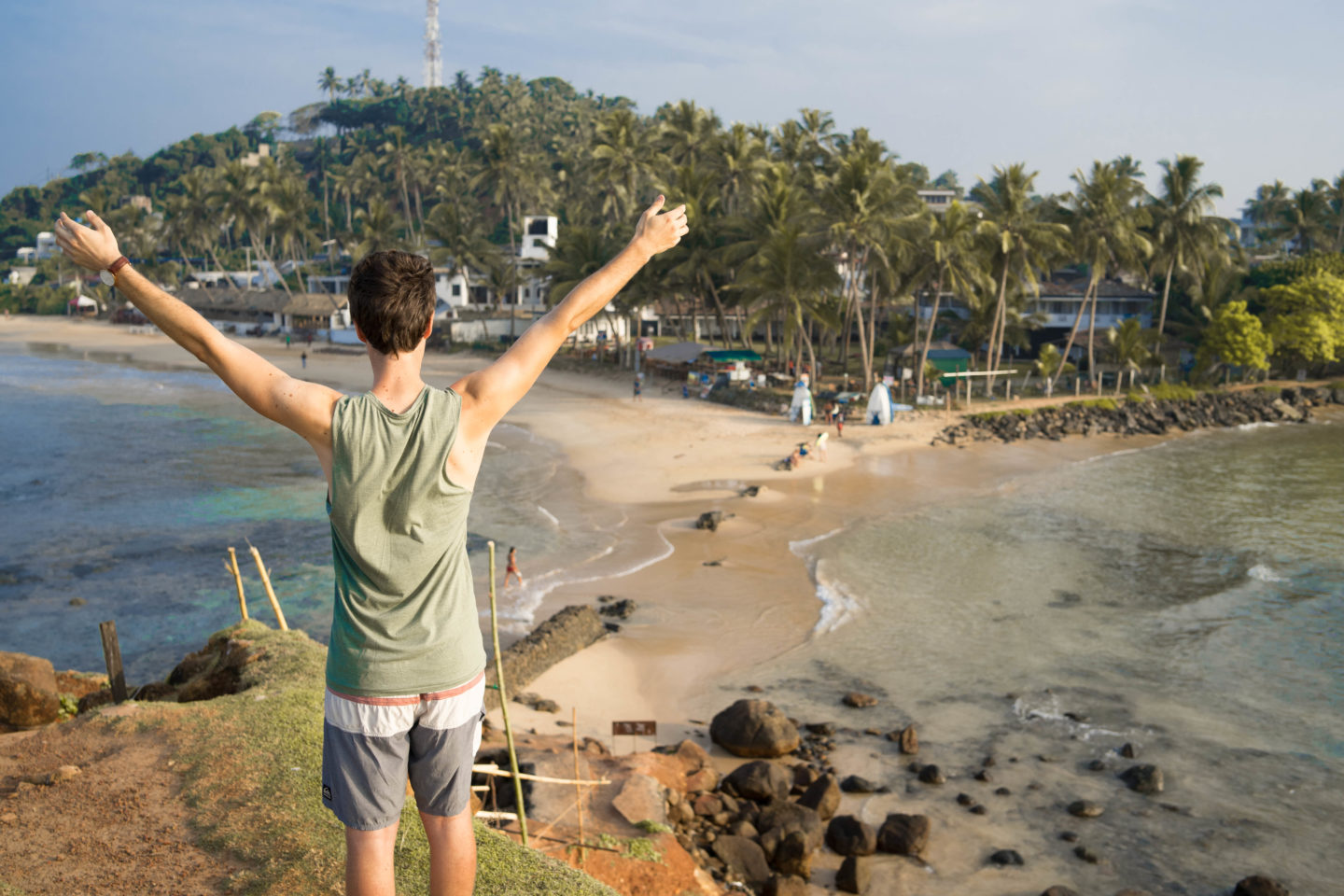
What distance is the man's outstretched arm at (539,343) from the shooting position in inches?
95.7

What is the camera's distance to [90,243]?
2.29 metres

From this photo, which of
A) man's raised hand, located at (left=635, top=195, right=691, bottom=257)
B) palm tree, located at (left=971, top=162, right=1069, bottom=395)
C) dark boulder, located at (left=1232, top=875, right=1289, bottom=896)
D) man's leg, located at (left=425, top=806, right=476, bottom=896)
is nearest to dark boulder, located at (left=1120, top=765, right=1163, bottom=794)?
dark boulder, located at (left=1232, top=875, right=1289, bottom=896)

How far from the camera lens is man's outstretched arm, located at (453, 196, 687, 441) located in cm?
243

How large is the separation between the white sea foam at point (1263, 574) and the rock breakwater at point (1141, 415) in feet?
42.6

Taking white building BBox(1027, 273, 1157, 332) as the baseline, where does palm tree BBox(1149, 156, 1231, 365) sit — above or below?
above

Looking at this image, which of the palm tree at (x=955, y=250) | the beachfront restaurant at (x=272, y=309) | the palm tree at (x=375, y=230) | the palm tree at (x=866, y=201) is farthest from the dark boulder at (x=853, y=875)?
the beachfront restaurant at (x=272, y=309)

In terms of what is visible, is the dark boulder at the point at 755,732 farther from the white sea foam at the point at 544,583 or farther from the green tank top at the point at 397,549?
the green tank top at the point at 397,549

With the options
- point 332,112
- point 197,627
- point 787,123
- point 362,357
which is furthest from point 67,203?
point 197,627

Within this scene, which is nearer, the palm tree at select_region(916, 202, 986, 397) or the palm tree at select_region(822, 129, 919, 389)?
the palm tree at select_region(822, 129, 919, 389)

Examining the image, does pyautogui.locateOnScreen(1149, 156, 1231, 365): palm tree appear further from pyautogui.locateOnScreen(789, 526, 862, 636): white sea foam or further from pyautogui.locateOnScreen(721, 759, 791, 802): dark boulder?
pyautogui.locateOnScreen(721, 759, 791, 802): dark boulder

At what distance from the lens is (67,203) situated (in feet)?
354

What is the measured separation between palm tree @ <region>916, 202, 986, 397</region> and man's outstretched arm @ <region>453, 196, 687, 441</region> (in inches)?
1294

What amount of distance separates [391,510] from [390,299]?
53 centimetres

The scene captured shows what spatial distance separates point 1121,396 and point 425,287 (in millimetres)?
43901
